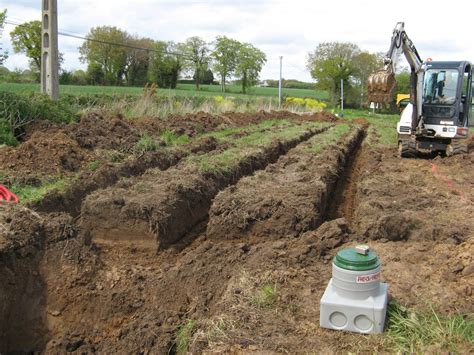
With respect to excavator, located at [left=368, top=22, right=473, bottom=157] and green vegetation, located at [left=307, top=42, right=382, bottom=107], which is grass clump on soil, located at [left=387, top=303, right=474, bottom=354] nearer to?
excavator, located at [left=368, top=22, right=473, bottom=157]

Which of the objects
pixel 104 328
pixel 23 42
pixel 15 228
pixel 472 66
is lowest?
pixel 104 328

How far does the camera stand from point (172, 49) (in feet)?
211

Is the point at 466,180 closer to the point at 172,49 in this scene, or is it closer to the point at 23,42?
the point at 23,42

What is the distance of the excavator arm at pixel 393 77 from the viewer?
13.3m

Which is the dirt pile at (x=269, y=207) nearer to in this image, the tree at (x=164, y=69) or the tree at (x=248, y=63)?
the tree at (x=164, y=69)

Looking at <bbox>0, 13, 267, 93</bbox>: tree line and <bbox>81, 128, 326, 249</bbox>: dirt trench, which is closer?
<bbox>81, 128, 326, 249</bbox>: dirt trench

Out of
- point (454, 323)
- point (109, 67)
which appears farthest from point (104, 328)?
point (109, 67)

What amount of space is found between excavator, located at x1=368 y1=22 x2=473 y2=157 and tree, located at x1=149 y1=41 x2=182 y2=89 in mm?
41175

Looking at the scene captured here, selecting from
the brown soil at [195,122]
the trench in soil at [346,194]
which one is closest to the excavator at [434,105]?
the trench in soil at [346,194]

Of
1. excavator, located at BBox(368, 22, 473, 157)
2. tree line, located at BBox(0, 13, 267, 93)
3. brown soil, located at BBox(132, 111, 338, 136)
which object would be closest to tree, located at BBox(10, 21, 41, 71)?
tree line, located at BBox(0, 13, 267, 93)

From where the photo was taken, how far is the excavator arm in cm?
1333

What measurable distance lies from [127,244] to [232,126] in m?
13.8

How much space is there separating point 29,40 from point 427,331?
170 ft

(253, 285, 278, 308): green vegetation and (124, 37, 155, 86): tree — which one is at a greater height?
(124, 37, 155, 86): tree
